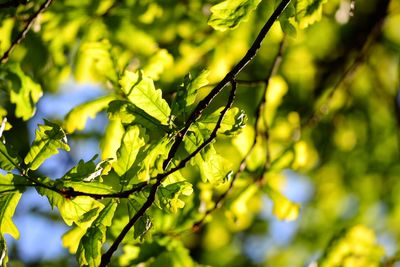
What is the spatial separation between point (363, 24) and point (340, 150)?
0.92 metres

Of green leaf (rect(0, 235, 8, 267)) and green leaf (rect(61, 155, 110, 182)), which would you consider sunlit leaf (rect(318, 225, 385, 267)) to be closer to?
green leaf (rect(61, 155, 110, 182))

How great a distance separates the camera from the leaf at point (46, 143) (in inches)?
52.1

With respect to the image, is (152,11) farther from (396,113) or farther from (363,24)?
(363,24)

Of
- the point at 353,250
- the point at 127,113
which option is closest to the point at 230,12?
the point at 127,113

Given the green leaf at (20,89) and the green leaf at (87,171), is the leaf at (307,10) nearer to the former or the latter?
the green leaf at (87,171)

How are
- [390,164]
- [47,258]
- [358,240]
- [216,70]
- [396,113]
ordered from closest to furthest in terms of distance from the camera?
[358,240]
[216,70]
[396,113]
[390,164]
[47,258]

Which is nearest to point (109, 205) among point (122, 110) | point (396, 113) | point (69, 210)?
point (69, 210)

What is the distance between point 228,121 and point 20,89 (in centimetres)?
94

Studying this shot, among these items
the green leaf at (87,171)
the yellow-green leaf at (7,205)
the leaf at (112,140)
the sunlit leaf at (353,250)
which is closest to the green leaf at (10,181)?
the yellow-green leaf at (7,205)

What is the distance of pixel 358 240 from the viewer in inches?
92.4

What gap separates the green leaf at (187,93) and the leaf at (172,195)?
0.17 m

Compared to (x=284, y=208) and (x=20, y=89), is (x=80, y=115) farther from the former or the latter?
(x=284, y=208)

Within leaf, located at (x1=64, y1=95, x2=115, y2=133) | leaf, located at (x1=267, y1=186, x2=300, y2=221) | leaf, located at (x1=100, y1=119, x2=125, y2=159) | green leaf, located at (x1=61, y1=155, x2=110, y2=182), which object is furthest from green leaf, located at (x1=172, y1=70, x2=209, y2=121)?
leaf, located at (x1=267, y1=186, x2=300, y2=221)

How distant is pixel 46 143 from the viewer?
136 centimetres
